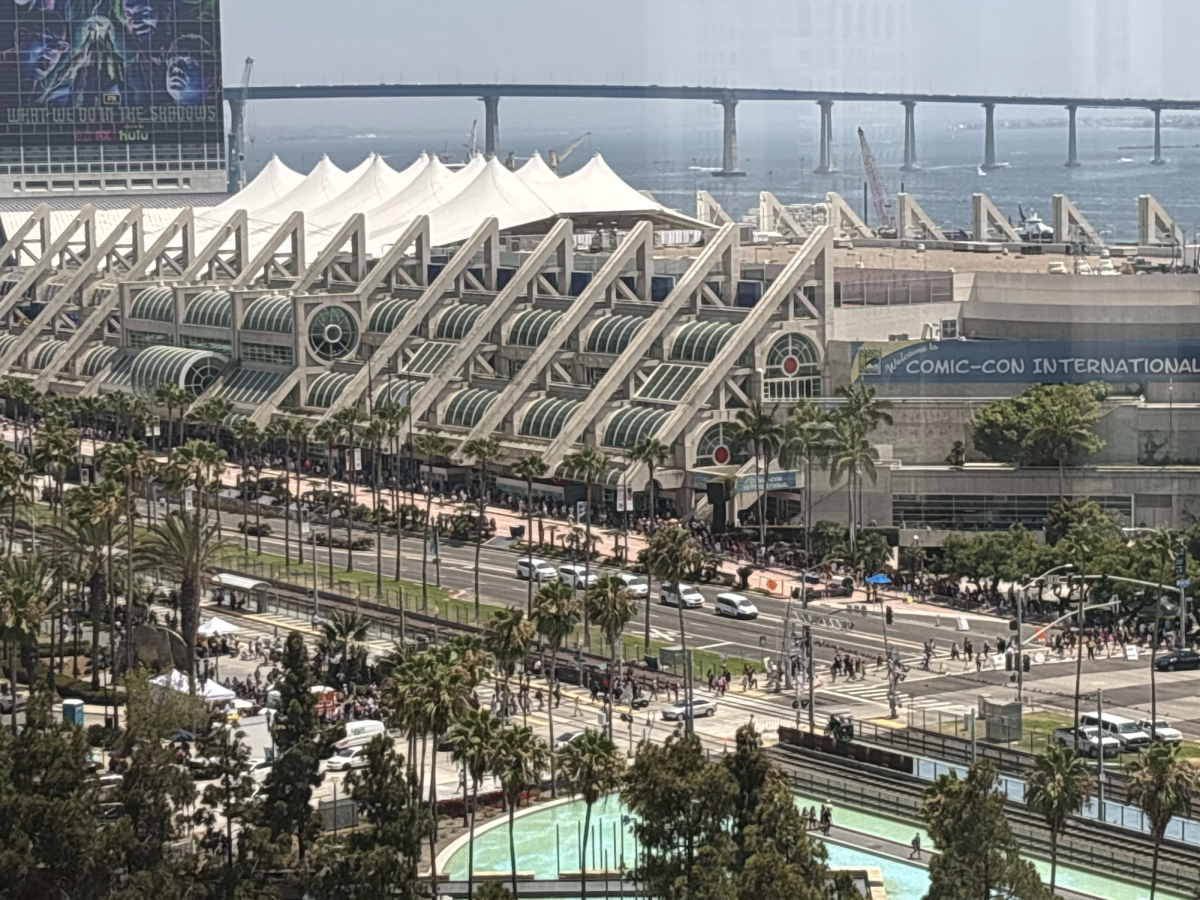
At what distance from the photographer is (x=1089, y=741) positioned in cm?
7838

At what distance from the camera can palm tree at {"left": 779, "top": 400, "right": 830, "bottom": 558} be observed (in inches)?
4498

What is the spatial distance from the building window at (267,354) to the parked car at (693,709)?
65.5 m

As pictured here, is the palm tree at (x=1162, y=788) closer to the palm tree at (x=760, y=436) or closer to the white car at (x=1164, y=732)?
the white car at (x=1164, y=732)

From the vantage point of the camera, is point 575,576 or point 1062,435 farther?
point 1062,435

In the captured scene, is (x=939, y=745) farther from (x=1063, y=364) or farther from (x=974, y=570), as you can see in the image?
(x=1063, y=364)

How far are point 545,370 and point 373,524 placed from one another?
1542 centimetres

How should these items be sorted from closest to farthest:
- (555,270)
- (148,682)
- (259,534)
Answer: (148,682), (259,534), (555,270)

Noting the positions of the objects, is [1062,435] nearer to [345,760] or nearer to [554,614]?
[554,614]

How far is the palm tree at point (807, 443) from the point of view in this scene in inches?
4498

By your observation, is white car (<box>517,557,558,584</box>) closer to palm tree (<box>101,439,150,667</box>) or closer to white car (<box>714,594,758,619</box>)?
white car (<box>714,594,758,619</box>)

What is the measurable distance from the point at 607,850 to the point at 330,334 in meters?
80.7

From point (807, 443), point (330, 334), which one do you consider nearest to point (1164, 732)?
point (807, 443)

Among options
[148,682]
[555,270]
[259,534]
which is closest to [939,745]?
[148,682]

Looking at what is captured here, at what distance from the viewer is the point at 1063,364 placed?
405 ft
